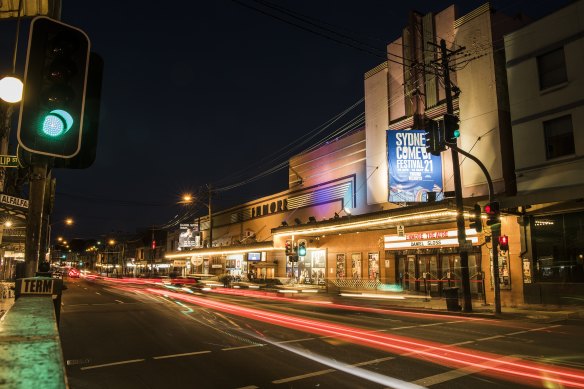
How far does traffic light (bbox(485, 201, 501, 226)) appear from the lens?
1847 centimetres

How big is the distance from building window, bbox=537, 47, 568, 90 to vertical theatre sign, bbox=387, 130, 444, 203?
6.72 m

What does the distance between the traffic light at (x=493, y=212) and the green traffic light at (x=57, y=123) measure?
58.8 ft

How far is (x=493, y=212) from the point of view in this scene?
1855 centimetres

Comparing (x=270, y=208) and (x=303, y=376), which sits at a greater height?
(x=270, y=208)

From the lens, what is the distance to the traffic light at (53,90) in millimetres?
3385

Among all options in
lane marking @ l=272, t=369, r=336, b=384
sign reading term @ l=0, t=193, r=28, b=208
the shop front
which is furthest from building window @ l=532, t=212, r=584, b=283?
sign reading term @ l=0, t=193, r=28, b=208

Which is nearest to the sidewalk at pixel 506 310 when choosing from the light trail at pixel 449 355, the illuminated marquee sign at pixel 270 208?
the light trail at pixel 449 355

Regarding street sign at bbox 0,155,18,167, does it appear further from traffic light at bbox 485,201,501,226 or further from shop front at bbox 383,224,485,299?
shop front at bbox 383,224,485,299

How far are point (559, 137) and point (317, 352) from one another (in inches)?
698

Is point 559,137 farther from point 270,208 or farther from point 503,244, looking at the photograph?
point 270,208

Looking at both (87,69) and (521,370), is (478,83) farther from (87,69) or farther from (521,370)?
(87,69)

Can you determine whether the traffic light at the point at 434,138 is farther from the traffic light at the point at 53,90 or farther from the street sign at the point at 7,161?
the traffic light at the point at 53,90

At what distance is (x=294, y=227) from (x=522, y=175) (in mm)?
17471

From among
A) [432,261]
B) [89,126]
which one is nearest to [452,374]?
[89,126]
